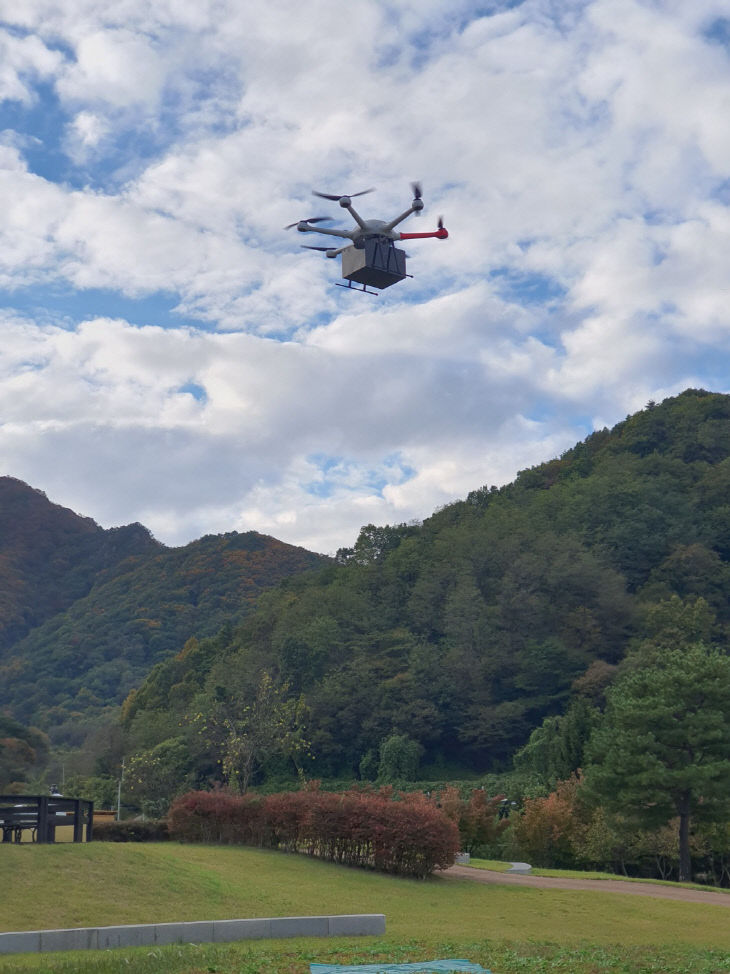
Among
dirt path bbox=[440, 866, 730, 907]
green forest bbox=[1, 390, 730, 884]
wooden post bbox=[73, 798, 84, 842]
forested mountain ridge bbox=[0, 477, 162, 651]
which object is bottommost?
dirt path bbox=[440, 866, 730, 907]

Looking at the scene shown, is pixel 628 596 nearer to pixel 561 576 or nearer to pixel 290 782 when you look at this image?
pixel 561 576

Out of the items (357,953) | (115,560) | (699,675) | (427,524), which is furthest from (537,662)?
(115,560)

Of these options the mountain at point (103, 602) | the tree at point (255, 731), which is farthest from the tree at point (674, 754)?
the mountain at point (103, 602)

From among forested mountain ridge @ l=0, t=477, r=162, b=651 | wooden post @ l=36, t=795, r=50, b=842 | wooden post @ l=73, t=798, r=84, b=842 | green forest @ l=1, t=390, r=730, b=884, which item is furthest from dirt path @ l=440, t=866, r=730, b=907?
forested mountain ridge @ l=0, t=477, r=162, b=651

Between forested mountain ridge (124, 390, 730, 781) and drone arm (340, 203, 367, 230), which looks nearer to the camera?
drone arm (340, 203, 367, 230)

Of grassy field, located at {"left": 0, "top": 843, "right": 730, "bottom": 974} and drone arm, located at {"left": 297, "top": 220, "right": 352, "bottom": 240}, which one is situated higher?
drone arm, located at {"left": 297, "top": 220, "right": 352, "bottom": 240}

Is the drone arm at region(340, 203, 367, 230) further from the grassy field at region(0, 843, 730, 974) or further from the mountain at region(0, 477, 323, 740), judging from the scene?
the mountain at region(0, 477, 323, 740)

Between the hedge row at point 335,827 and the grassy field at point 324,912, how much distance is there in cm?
74

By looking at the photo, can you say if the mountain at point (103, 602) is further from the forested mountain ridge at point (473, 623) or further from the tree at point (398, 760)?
the tree at point (398, 760)

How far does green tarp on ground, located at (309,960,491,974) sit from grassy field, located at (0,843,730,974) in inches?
11.0

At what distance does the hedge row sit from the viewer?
76.9 ft

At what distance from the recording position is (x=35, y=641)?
119750 millimetres

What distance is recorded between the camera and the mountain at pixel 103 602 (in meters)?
106

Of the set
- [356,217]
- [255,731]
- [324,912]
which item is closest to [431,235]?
[356,217]
